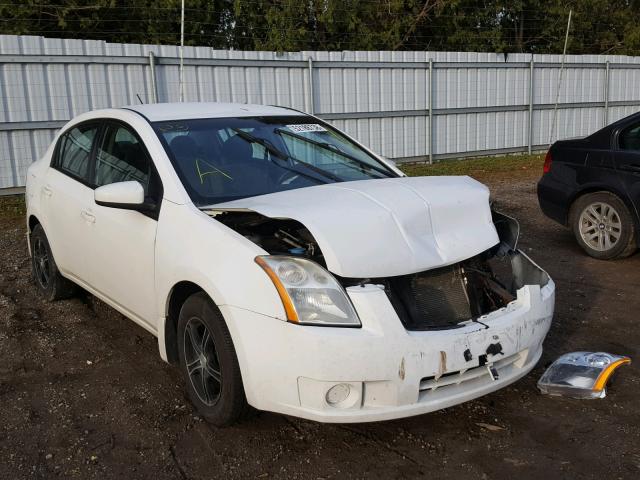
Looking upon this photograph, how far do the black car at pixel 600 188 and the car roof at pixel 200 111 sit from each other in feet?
10.9

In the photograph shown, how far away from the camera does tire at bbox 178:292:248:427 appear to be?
123 inches

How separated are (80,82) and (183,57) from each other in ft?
5.79

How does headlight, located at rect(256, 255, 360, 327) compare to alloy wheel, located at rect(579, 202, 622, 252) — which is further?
alloy wheel, located at rect(579, 202, 622, 252)

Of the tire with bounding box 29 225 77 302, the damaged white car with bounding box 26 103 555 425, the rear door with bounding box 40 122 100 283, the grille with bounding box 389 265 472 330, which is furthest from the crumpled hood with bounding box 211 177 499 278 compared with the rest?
the tire with bounding box 29 225 77 302

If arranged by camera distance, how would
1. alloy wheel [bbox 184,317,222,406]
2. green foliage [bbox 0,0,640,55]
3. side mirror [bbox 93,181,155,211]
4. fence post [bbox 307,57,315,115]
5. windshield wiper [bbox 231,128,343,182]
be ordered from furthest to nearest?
1. green foliage [bbox 0,0,640,55]
2. fence post [bbox 307,57,315,115]
3. windshield wiper [bbox 231,128,343,182]
4. side mirror [bbox 93,181,155,211]
5. alloy wheel [bbox 184,317,222,406]

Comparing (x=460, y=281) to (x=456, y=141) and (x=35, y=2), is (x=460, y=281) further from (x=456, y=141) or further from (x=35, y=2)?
(x=35, y=2)

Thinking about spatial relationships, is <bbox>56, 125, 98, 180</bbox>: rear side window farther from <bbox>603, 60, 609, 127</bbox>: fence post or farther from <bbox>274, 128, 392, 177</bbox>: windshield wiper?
<bbox>603, 60, 609, 127</bbox>: fence post

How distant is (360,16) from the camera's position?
19.1 meters

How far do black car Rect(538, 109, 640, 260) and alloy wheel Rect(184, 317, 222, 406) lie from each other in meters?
4.51

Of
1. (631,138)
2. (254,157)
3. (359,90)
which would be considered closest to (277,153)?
(254,157)

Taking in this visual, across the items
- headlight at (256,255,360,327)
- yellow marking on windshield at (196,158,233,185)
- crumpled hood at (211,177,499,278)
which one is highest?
yellow marking on windshield at (196,158,233,185)

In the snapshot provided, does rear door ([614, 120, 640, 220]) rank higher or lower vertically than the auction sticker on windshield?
lower

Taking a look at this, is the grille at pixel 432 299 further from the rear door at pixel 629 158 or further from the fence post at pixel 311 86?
the fence post at pixel 311 86

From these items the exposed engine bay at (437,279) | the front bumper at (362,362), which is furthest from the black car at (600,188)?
the front bumper at (362,362)
